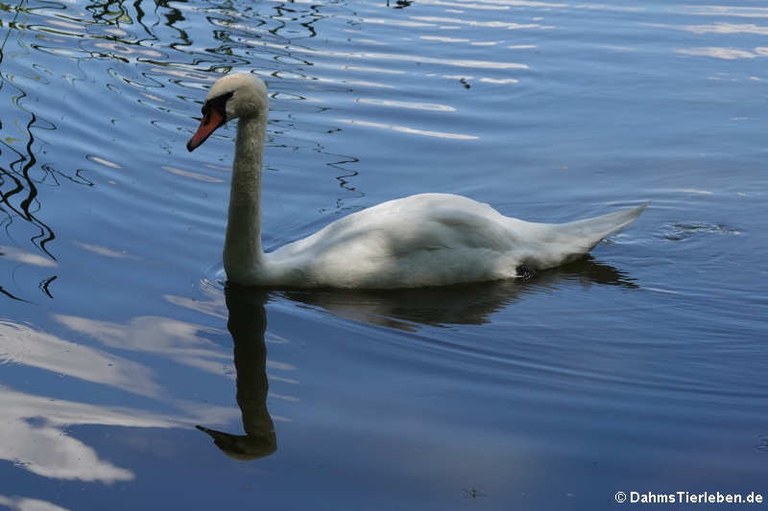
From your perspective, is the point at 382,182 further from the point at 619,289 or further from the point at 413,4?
the point at 413,4

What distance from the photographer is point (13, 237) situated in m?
7.36

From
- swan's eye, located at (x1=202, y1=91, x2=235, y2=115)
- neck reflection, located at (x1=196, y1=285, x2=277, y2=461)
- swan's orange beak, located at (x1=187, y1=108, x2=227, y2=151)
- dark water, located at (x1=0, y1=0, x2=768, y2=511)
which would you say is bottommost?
neck reflection, located at (x1=196, y1=285, x2=277, y2=461)

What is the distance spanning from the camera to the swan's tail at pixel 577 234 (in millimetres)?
7410

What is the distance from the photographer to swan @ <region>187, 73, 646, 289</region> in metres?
6.95

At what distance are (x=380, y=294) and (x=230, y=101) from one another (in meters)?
1.20

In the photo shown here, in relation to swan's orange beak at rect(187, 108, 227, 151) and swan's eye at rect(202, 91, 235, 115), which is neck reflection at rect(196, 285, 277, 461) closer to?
swan's orange beak at rect(187, 108, 227, 151)

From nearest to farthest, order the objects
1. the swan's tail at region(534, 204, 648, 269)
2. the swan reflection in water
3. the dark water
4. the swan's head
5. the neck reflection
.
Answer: the dark water < the neck reflection < the swan reflection in water < the swan's head < the swan's tail at region(534, 204, 648, 269)

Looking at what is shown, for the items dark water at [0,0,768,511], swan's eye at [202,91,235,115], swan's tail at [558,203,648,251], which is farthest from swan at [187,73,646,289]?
swan's tail at [558,203,648,251]

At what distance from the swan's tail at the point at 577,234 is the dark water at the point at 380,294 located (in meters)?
0.09

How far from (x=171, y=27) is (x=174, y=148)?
349 centimetres

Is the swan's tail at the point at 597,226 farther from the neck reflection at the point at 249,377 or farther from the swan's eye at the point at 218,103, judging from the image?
the swan's eye at the point at 218,103

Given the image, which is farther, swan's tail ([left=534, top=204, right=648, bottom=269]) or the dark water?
swan's tail ([left=534, top=204, right=648, bottom=269])

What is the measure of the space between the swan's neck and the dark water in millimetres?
165

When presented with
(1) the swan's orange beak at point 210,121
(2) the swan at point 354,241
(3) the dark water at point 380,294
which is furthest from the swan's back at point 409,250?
(1) the swan's orange beak at point 210,121
